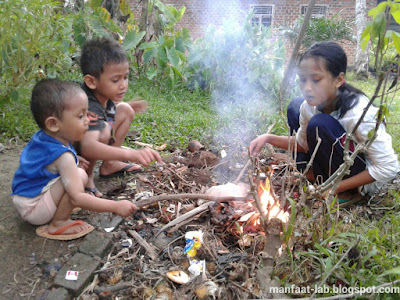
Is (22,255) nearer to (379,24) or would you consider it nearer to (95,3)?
(379,24)

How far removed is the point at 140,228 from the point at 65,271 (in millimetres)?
543

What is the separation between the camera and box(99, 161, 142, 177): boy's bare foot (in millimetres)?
2863

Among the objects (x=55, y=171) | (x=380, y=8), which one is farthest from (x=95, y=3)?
(x=380, y=8)

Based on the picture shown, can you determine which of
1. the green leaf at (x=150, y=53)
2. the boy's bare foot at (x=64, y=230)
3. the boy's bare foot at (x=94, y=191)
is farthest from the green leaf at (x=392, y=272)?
the green leaf at (x=150, y=53)

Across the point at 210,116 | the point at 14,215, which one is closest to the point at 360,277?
the point at 14,215

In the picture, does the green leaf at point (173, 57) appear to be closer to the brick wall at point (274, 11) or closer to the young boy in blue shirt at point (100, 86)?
the young boy in blue shirt at point (100, 86)

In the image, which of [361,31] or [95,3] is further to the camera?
[361,31]

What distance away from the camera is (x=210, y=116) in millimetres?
4691

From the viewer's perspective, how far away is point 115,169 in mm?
2885

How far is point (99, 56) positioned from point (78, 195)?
3.67 ft

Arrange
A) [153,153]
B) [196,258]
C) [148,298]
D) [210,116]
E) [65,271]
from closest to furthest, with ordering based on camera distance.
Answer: [148,298]
[65,271]
[196,258]
[153,153]
[210,116]

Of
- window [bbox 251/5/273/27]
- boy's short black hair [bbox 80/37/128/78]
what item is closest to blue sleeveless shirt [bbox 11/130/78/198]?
boy's short black hair [bbox 80/37/128/78]

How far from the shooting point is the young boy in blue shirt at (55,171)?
1856 millimetres

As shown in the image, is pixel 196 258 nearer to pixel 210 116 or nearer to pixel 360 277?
pixel 360 277
